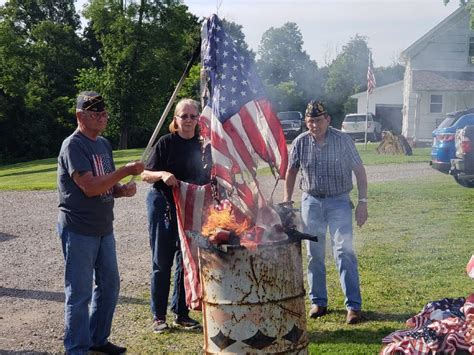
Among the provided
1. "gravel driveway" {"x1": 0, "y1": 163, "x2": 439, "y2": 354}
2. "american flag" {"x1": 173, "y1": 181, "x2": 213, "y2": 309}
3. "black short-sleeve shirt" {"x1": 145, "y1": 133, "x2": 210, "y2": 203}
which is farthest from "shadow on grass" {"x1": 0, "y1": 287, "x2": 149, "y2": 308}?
"black short-sleeve shirt" {"x1": 145, "y1": 133, "x2": 210, "y2": 203}

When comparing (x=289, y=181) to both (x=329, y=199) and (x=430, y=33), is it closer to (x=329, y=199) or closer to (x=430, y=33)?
(x=329, y=199)

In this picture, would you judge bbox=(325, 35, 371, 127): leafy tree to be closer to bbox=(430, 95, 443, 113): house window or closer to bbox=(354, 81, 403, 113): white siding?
bbox=(430, 95, 443, 113): house window

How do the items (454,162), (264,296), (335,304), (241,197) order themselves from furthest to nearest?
1. (454,162)
2. (335,304)
3. (241,197)
4. (264,296)

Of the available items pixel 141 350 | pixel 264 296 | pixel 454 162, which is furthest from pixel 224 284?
pixel 454 162

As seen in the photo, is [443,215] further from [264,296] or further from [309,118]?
[264,296]

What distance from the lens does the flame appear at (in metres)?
3.83

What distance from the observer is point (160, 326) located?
16.9 ft

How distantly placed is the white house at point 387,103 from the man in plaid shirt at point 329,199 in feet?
91.6

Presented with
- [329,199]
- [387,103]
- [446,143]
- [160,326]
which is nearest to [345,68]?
[329,199]

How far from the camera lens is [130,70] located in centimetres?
3712

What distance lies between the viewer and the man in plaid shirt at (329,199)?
5199 mm

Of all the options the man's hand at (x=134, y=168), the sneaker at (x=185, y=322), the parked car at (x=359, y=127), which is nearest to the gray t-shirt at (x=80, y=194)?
the man's hand at (x=134, y=168)

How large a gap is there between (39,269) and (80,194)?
12.3ft

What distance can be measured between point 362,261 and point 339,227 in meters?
2.11
